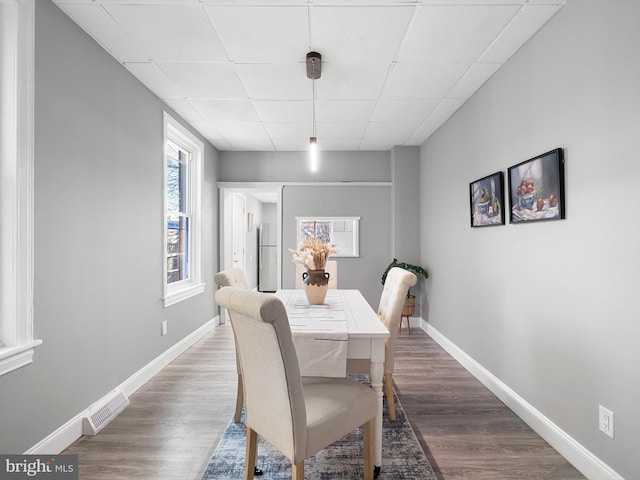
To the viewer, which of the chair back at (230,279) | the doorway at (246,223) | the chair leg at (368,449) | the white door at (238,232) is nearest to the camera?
the chair leg at (368,449)

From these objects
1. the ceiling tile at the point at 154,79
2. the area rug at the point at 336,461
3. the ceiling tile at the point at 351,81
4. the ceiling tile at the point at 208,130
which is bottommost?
the area rug at the point at 336,461

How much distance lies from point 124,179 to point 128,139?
331mm

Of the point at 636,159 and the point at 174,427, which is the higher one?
the point at 636,159

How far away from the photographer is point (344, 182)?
5219 mm

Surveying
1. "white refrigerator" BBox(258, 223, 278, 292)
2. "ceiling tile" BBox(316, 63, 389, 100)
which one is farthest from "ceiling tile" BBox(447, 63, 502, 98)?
"white refrigerator" BBox(258, 223, 278, 292)

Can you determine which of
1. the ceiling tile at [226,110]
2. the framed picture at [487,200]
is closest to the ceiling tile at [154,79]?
the ceiling tile at [226,110]

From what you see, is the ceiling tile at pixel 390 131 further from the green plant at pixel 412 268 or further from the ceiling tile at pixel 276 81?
the green plant at pixel 412 268

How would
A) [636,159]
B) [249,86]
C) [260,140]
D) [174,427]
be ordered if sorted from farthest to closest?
[260,140], [249,86], [174,427], [636,159]

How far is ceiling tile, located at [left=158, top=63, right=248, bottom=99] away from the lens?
9.07ft

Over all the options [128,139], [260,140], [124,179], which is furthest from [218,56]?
[260,140]

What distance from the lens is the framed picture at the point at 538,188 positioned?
2045mm

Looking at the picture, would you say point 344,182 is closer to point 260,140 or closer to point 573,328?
point 260,140

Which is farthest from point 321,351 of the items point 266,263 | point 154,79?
point 266,263

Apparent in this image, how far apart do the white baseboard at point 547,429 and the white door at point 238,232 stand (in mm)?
3876
